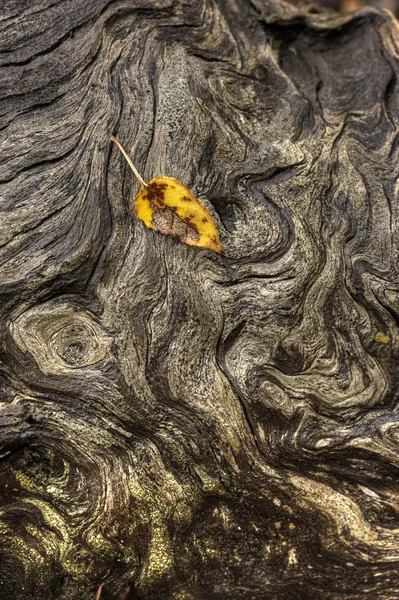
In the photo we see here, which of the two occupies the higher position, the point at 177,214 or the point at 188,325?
the point at 177,214

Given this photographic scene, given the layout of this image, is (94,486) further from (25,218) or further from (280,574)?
(25,218)

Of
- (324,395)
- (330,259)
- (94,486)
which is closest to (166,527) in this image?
(94,486)

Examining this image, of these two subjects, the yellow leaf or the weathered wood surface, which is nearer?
the weathered wood surface

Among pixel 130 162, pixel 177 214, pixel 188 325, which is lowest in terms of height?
pixel 188 325

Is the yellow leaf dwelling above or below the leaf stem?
below

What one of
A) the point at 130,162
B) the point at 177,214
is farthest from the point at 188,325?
the point at 130,162

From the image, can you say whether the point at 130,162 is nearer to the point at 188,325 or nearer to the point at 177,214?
the point at 177,214
